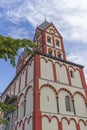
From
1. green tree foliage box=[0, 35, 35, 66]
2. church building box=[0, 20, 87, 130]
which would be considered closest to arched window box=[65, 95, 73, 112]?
church building box=[0, 20, 87, 130]

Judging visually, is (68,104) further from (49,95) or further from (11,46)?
(11,46)

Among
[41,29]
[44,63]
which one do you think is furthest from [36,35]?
[44,63]

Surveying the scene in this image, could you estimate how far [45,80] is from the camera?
21.2 metres

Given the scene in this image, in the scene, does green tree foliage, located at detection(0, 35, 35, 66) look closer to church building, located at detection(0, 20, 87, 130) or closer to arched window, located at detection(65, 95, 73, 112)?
church building, located at detection(0, 20, 87, 130)

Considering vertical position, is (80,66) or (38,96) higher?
(80,66)

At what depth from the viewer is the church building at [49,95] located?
18.8m

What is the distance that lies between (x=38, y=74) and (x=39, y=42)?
9.27 m

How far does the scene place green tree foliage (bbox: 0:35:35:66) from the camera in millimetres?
6199

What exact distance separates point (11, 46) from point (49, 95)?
14.9m

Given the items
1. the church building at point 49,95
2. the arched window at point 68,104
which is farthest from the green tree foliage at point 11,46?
the arched window at point 68,104

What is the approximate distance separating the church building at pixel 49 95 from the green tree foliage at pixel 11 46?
11062 mm

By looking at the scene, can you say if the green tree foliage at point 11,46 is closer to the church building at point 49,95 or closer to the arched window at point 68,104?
the church building at point 49,95

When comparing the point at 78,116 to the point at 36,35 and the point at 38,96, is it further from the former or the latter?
the point at 36,35

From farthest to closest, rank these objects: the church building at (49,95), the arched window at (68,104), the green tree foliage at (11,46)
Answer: the arched window at (68,104), the church building at (49,95), the green tree foliage at (11,46)
